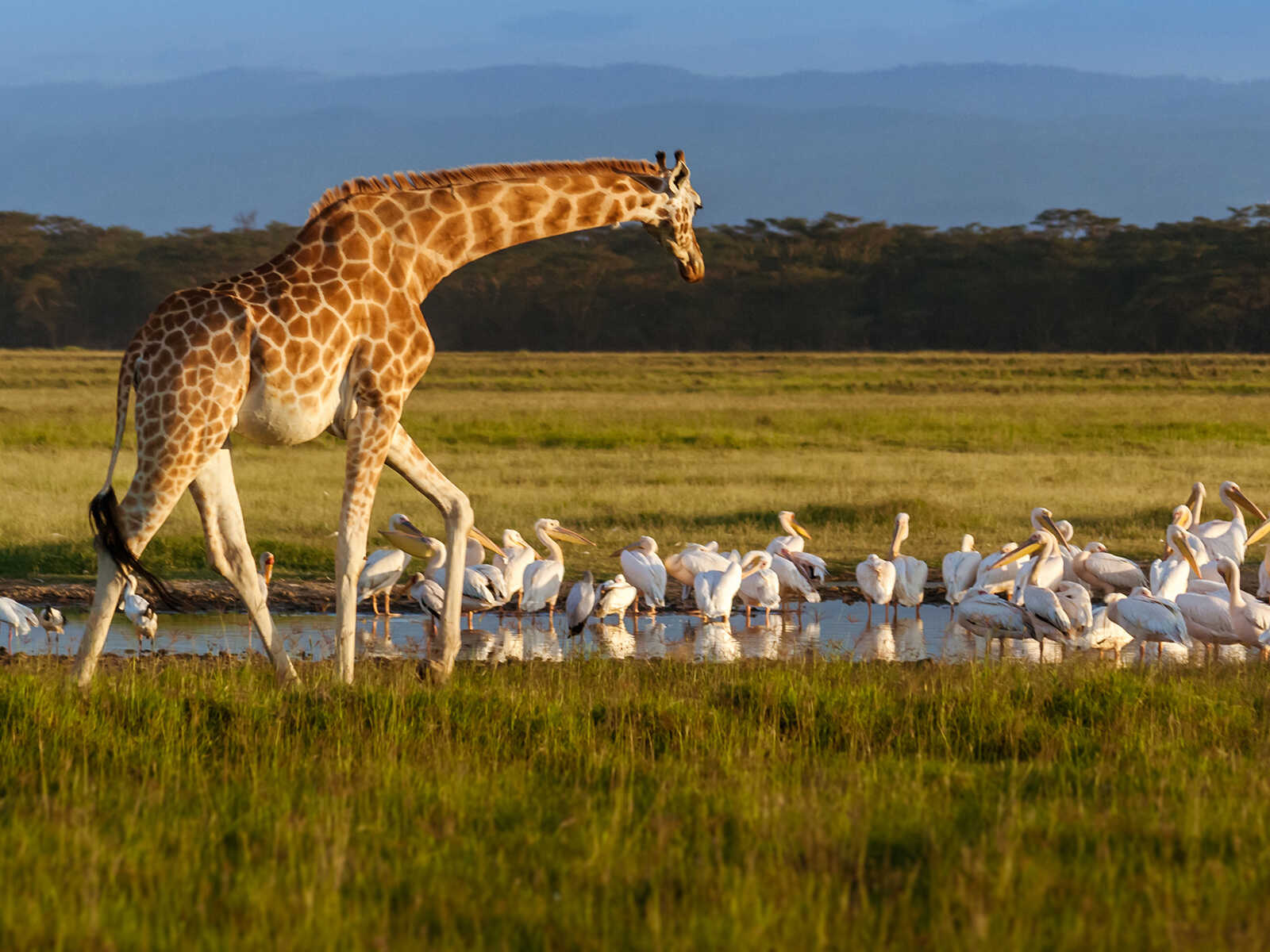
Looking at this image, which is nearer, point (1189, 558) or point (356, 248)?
point (356, 248)

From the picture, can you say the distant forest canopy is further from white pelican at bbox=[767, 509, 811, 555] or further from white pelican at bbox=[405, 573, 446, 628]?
white pelican at bbox=[405, 573, 446, 628]

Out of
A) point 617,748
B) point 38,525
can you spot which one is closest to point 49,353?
point 38,525

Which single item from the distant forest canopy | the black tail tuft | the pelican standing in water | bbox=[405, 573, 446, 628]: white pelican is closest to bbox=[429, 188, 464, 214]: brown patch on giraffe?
the black tail tuft

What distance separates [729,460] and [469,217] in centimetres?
1385

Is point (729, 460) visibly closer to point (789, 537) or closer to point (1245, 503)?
point (1245, 503)

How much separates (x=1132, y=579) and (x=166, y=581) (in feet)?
22.4

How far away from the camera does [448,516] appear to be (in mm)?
7094

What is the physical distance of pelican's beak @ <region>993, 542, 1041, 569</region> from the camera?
11109mm

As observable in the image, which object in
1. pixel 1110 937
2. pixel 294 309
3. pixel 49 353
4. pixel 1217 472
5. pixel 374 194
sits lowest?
pixel 49 353

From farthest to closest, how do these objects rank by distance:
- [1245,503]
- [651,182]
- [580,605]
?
[1245,503]
[580,605]
[651,182]

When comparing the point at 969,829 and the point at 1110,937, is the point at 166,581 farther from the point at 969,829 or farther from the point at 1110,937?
the point at 1110,937

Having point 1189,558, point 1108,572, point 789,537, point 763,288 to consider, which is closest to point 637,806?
point 1189,558

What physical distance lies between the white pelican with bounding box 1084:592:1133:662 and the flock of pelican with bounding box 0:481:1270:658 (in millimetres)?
11

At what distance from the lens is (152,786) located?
202 inches
